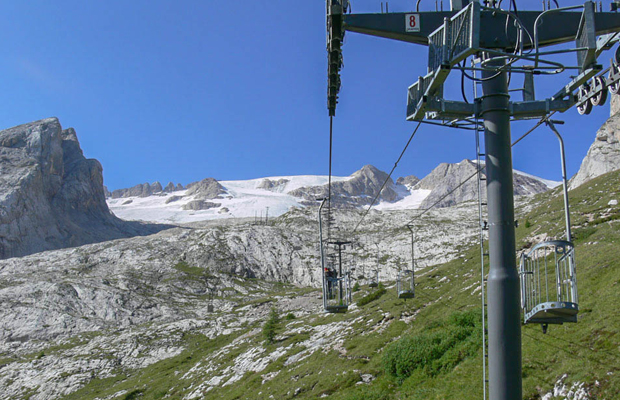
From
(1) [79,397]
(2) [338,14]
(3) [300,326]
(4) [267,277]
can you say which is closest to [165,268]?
(4) [267,277]

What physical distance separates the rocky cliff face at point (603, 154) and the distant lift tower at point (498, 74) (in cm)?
12720

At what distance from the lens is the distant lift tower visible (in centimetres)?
876

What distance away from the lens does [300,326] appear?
70312 millimetres

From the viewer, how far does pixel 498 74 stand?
960cm

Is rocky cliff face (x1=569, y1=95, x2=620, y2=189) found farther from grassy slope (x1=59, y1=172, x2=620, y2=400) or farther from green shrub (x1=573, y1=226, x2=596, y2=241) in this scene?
green shrub (x1=573, y1=226, x2=596, y2=241)

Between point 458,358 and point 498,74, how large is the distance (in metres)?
21.2

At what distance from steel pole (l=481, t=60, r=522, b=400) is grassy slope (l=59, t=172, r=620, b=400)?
1006 cm

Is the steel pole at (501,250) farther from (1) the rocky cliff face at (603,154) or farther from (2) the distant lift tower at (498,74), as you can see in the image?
(1) the rocky cliff face at (603,154)

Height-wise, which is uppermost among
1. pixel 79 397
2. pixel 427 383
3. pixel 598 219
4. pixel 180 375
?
pixel 598 219

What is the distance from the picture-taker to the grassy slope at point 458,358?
1958 cm

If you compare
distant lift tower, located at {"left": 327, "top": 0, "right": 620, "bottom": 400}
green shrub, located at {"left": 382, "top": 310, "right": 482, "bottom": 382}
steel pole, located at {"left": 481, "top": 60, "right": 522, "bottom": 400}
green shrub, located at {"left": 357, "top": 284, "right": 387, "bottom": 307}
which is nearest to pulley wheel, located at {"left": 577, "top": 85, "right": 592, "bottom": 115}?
distant lift tower, located at {"left": 327, "top": 0, "right": 620, "bottom": 400}

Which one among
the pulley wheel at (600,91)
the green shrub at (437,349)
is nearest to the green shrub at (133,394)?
the green shrub at (437,349)

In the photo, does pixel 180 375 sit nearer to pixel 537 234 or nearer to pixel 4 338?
pixel 537 234

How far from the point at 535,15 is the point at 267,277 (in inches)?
5589
